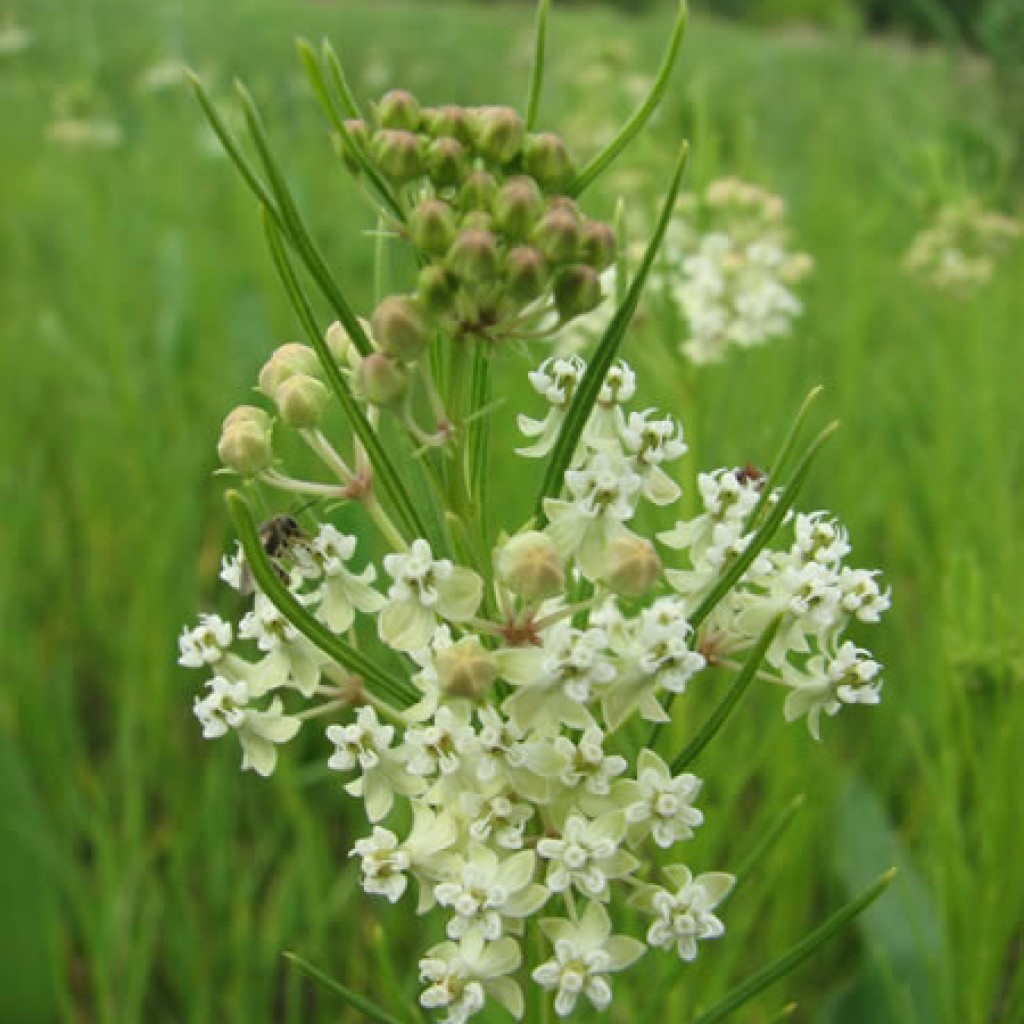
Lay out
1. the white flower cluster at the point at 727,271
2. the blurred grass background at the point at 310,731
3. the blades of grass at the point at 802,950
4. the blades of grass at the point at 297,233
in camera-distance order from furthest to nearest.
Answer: the white flower cluster at the point at 727,271, the blurred grass background at the point at 310,731, the blades of grass at the point at 802,950, the blades of grass at the point at 297,233

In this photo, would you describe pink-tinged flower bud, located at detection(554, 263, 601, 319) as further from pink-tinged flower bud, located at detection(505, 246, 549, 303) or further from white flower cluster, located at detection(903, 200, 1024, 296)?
white flower cluster, located at detection(903, 200, 1024, 296)

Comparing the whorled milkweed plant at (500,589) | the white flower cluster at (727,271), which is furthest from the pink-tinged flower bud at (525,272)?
the white flower cluster at (727,271)

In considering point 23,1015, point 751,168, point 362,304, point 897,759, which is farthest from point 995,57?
point 23,1015

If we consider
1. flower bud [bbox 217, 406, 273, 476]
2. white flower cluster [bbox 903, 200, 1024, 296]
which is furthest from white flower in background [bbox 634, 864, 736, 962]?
white flower cluster [bbox 903, 200, 1024, 296]

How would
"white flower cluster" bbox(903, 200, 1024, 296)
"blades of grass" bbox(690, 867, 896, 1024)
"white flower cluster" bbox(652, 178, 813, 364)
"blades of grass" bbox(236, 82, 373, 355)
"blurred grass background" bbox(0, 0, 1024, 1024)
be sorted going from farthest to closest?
"white flower cluster" bbox(903, 200, 1024, 296)
"white flower cluster" bbox(652, 178, 813, 364)
"blurred grass background" bbox(0, 0, 1024, 1024)
"blades of grass" bbox(690, 867, 896, 1024)
"blades of grass" bbox(236, 82, 373, 355)

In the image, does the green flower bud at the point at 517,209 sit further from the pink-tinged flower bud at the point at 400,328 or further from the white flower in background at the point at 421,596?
the white flower in background at the point at 421,596
